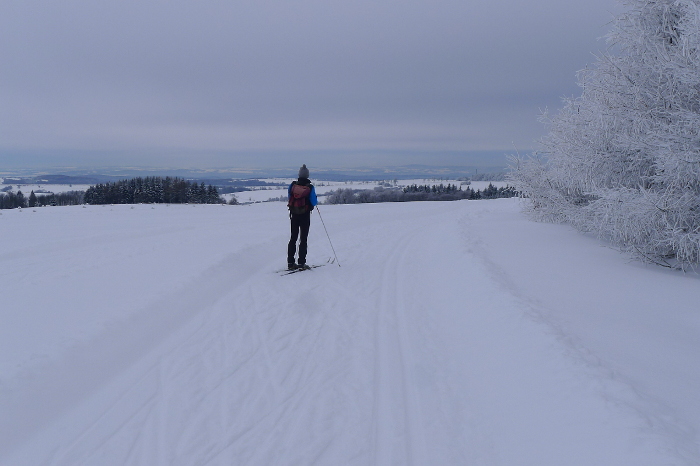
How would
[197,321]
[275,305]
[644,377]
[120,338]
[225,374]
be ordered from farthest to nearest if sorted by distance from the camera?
1. [275,305]
2. [197,321]
3. [120,338]
4. [225,374]
5. [644,377]

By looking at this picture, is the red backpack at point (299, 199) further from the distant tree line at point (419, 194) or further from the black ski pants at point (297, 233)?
the distant tree line at point (419, 194)

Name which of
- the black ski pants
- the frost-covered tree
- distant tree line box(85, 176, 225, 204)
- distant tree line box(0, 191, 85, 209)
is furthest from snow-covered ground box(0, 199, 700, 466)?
distant tree line box(85, 176, 225, 204)

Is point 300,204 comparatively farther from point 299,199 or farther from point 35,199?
point 35,199

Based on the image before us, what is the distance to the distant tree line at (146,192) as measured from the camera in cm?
6138

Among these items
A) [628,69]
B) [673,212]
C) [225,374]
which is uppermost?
[628,69]

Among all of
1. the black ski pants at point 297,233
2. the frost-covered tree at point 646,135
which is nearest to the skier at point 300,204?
the black ski pants at point 297,233

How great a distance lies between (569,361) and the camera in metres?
4.09

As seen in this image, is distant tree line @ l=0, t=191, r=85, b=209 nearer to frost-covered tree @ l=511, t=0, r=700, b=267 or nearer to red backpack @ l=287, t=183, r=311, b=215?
red backpack @ l=287, t=183, r=311, b=215

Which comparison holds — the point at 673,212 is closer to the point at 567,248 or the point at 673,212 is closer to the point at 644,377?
the point at 567,248

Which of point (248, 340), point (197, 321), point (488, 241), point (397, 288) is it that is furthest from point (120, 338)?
point (488, 241)

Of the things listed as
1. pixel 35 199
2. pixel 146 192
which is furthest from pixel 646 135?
pixel 35 199

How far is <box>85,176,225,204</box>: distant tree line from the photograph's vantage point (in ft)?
201

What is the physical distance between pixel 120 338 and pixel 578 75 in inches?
536

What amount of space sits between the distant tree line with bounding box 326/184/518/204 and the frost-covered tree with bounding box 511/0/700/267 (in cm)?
5733
